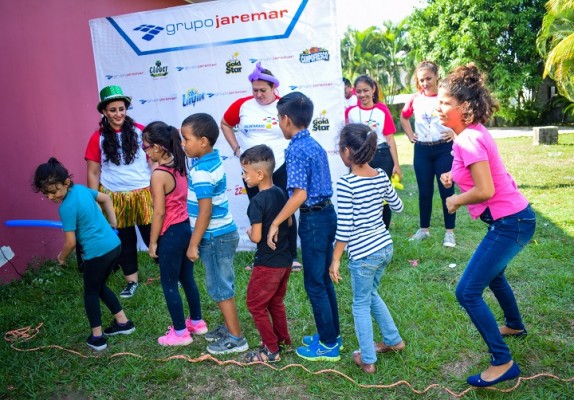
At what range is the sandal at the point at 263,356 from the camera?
3139 millimetres

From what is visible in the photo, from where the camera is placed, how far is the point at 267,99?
447 cm

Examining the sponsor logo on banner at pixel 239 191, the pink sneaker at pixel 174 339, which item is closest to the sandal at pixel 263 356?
the pink sneaker at pixel 174 339

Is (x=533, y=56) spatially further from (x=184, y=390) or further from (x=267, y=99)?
(x=184, y=390)

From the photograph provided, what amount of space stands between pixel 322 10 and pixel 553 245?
10.7 ft

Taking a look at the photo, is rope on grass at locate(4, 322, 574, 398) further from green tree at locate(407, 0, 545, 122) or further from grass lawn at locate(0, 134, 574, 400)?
green tree at locate(407, 0, 545, 122)

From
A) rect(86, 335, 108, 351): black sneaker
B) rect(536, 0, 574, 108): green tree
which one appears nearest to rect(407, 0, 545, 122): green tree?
rect(536, 0, 574, 108): green tree

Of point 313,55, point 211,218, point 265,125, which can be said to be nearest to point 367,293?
point 211,218

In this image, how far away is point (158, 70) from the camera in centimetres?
547

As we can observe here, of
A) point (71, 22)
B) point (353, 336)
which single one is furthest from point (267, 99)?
point (71, 22)

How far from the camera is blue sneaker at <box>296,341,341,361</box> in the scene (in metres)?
3.11

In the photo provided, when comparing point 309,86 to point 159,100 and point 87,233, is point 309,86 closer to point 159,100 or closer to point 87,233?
point 159,100

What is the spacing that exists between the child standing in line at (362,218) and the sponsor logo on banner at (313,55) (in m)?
2.35

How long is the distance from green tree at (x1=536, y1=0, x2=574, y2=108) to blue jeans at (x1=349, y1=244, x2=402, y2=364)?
34.9ft

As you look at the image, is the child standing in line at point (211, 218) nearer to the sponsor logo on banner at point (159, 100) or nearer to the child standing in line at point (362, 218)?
the child standing in line at point (362, 218)
